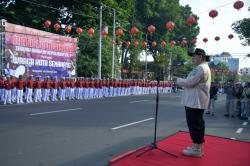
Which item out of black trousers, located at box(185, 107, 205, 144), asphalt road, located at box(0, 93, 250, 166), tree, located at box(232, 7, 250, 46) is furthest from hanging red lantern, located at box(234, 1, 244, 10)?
tree, located at box(232, 7, 250, 46)

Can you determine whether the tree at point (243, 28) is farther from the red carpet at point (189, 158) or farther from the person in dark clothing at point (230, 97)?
the red carpet at point (189, 158)

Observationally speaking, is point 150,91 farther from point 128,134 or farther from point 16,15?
point 128,134

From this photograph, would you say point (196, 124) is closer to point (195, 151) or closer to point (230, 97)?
point (195, 151)

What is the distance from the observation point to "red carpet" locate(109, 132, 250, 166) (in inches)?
226

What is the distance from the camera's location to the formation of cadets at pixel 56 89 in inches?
687

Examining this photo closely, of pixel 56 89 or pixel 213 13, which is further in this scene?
pixel 56 89

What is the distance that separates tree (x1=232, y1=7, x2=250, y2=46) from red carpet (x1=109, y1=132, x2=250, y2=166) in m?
23.7

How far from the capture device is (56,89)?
20.4m

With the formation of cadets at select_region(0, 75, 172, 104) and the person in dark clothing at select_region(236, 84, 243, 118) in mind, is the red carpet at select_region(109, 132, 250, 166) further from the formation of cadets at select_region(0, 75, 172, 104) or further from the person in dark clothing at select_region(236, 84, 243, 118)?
the formation of cadets at select_region(0, 75, 172, 104)

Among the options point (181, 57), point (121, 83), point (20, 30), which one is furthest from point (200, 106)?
point (181, 57)

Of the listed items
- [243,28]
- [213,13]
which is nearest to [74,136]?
[213,13]

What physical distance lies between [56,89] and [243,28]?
18899mm

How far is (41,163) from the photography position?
19.4 feet

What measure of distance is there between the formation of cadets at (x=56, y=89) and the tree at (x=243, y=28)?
1170 cm
